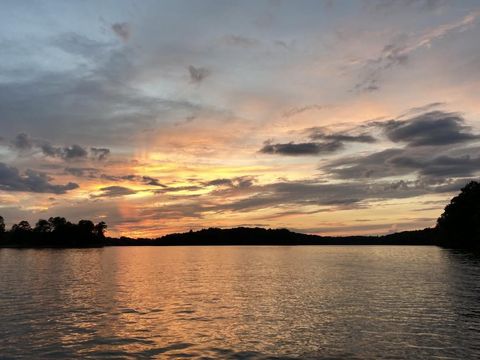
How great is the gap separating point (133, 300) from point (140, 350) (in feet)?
85.7

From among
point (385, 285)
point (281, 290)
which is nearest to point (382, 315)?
point (281, 290)

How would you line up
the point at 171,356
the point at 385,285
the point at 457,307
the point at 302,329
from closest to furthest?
the point at 171,356
the point at 302,329
the point at 457,307
the point at 385,285

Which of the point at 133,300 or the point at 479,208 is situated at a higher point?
the point at 479,208

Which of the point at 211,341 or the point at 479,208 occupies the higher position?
the point at 479,208

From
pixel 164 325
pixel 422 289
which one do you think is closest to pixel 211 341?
pixel 164 325

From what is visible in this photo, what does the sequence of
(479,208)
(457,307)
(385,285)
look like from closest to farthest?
1. (457,307)
2. (385,285)
3. (479,208)

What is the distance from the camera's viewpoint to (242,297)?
57.0 m

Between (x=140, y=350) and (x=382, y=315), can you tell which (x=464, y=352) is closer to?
(x=382, y=315)

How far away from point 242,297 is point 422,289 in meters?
27.1

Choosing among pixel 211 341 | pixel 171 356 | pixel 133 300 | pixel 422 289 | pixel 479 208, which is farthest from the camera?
pixel 479 208

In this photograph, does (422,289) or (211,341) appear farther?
(422,289)

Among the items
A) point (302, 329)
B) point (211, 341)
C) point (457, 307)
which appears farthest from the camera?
point (457, 307)

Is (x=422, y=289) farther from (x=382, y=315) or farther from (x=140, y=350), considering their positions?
(x=140, y=350)

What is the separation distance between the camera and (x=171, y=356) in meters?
28.6
